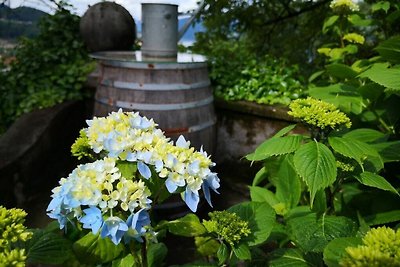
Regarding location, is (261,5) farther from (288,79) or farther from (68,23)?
(68,23)

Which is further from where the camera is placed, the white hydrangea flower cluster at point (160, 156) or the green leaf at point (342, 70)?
the green leaf at point (342, 70)

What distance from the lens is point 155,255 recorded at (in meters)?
1.18

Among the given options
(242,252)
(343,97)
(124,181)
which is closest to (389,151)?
(343,97)

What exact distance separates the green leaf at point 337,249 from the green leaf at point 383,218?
1.35ft

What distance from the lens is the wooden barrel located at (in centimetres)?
241

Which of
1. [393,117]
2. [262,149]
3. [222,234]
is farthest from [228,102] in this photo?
[222,234]

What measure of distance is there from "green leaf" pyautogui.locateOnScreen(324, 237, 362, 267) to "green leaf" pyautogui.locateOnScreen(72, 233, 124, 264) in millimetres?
535

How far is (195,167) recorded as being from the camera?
866 millimetres

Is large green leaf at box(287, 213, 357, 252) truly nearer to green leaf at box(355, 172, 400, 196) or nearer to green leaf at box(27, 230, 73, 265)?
Result: green leaf at box(355, 172, 400, 196)

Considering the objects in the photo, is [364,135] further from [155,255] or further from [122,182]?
[122,182]

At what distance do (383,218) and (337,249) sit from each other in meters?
0.50

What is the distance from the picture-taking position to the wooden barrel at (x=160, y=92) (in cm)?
241

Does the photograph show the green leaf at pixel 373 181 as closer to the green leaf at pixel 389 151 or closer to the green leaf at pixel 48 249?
the green leaf at pixel 389 151

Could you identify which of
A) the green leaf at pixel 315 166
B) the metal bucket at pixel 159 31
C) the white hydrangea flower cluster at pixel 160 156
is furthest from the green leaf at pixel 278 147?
the metal bucket at pixel 159 31
